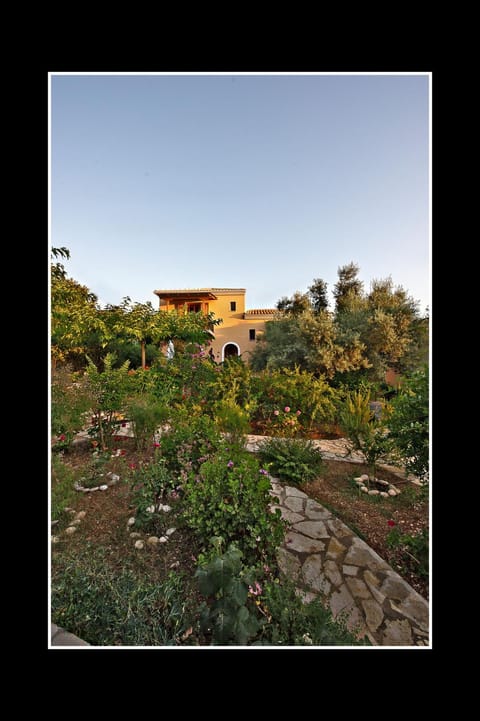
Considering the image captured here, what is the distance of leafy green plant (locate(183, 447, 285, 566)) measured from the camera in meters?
1.50

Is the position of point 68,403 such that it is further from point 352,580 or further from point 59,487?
point 352,580

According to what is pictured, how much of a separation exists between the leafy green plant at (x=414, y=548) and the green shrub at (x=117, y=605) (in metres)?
1.45

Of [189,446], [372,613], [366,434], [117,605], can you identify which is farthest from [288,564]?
[366,434]

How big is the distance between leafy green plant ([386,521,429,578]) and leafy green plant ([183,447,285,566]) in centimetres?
90

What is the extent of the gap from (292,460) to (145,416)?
1755 millimetres

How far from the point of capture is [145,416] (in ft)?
9.33

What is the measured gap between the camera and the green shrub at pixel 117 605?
1.15 m

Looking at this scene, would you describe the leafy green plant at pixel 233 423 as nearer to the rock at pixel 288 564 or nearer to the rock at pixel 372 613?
the rock at pixel 288 564
